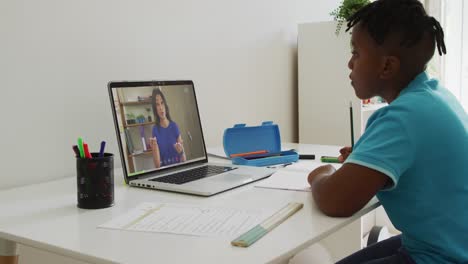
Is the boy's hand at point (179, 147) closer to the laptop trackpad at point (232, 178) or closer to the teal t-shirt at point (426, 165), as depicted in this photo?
the laptop trackpad at point (232, 178)

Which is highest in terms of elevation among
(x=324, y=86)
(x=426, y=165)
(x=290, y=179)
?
(x=324, y=86)

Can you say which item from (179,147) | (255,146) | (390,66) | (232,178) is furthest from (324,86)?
(390,66)

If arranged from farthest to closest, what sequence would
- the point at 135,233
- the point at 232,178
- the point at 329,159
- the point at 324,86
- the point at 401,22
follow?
the point at 324,86, the point at 329,159, the point at 232,178, the point at 401,22, the point at 135,233

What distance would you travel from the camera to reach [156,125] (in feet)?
4.53

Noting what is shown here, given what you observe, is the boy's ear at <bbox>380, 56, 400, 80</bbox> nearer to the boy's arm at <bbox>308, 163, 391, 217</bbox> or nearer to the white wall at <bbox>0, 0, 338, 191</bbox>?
the boy's arm at <bbox>308, 163, 391, 217</bbox>

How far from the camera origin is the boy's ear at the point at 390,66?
1006mm

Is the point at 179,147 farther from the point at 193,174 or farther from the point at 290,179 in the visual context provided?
the point at 290,179

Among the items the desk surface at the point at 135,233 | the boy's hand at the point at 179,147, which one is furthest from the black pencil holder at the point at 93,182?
the boy's hand at the point at 179,147

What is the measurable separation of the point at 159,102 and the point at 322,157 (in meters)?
0.56

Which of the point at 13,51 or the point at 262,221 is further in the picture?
the point at 13,51

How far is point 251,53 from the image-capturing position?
7.15ft

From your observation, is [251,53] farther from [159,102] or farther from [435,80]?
[435,80]

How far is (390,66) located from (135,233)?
1.99ft

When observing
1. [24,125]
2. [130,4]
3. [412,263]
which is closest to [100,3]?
[130,4]
